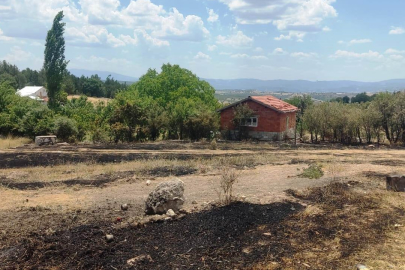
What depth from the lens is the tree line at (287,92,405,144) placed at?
28.0 metres

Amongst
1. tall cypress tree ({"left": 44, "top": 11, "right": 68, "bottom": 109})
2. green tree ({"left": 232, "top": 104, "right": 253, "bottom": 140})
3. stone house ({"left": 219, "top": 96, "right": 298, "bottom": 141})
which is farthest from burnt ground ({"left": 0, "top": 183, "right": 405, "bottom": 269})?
tall cypress tree ({"left": 44, "top": 11, "right": 68, "bottom": 109})

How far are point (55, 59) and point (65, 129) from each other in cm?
1842

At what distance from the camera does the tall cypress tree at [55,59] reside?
134ft

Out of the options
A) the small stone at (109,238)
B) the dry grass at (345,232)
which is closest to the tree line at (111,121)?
the dry grass at (345,232)

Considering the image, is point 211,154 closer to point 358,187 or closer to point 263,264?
point 358,187

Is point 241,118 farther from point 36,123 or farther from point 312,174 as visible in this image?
point 312,174

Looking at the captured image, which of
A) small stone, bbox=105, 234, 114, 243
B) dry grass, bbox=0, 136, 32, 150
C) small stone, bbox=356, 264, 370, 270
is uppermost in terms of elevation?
dry grass, bbox=0, 136, 32, 150

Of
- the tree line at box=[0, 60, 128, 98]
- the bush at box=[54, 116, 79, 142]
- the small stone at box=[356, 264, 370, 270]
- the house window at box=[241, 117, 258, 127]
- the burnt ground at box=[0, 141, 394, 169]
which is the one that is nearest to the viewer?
the small stone at box=[356, 264, 370, 270]

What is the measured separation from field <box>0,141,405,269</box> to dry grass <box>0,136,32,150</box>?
10.5 metres

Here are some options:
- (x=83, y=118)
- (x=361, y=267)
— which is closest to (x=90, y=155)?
(x=83, y=118)

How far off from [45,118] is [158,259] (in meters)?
25.0

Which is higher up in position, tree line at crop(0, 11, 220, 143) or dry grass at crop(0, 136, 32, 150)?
tree line at crop(0, 11, 220, 143)

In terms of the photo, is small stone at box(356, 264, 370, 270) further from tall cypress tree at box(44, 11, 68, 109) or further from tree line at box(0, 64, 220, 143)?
tall cypress tree at box(44, 11, 68, 109)

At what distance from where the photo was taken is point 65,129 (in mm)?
26531
